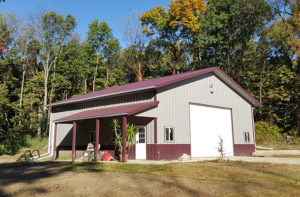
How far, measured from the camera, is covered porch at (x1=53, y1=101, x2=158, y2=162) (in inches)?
527

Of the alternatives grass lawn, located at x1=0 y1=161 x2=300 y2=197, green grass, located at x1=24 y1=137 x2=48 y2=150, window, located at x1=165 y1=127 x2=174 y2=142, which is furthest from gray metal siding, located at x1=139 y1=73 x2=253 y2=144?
green grass, located at x1=24 y1=137 x2=48 y2=150

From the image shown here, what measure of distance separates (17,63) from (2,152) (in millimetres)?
16299

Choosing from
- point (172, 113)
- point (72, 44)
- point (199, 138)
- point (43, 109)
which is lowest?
point (199, 138)

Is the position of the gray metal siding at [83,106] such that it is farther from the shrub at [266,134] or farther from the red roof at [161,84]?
the shrub at [266,134]

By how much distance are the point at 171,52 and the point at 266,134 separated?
18106 millimetres

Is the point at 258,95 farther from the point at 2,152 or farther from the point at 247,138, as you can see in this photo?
the point at 2,152

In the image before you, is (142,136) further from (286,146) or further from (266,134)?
(266,134)

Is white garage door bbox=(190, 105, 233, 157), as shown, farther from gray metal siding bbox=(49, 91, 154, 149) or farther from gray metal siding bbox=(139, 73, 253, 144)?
gray metal siding bbox=(49, 91, 154, 149)

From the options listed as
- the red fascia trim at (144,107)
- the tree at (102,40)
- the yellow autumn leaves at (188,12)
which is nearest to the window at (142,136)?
the red fascia trim at (144,107)

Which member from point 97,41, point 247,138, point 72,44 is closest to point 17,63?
point 72,44

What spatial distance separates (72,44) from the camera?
1474 inches

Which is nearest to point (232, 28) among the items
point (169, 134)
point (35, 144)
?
point (169, 134)

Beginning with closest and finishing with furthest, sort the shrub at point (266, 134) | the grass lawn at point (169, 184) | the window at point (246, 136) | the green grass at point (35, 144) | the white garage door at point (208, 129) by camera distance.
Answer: the grass lawn at point (169, 184), the white garage door at point (208, 129), the window at point (246, 136), the green grass at point (35, 144), the shrub at point (266, 134)

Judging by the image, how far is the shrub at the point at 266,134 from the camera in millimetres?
26500
